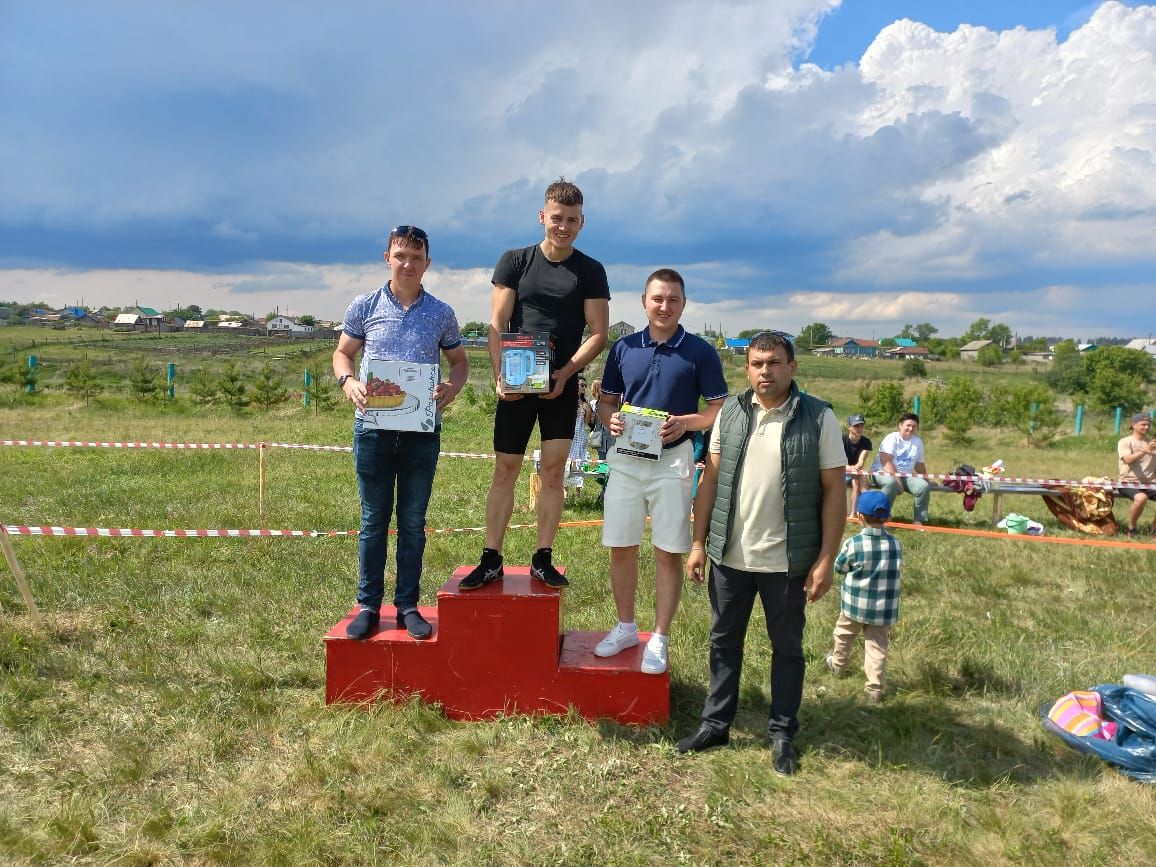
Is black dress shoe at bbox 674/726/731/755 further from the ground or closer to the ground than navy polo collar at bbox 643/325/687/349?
closer to the ground

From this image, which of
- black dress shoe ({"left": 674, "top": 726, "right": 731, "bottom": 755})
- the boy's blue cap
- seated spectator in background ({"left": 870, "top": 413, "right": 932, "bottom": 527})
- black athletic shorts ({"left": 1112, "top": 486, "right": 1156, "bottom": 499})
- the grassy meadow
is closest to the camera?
the grassy meadow

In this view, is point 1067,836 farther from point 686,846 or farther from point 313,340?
point 313,340

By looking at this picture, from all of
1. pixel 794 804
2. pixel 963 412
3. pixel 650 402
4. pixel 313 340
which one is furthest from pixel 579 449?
pixel 313 340

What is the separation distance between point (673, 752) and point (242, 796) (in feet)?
6.21

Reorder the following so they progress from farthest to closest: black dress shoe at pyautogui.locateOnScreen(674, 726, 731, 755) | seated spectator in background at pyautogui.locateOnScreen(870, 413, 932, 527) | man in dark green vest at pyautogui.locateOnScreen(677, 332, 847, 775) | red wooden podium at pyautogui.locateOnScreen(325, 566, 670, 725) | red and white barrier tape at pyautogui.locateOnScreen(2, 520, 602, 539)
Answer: seated spectator in background at pyautogui.locateOnScreen(870, 413, 932, 527)
red and white barrier tape at pyautogui.locateOnScreen(2, 520, 602, 539)
red wooden podium at pyautogui.locateOnScreen(325, 566, 670, 725)
black dress shoe at pyautogui.locateOnScreen(674, 726, 731, 755)
man in dark green vest at pyautogui.locateOnScreen(677, 332, 847, 775)

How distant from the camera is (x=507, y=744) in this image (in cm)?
374

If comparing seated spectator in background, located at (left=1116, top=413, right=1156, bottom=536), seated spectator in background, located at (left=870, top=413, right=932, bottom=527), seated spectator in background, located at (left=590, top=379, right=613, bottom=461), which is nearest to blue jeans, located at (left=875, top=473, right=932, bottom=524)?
seated spectator in background, located at (left=870, top=413, right=932, bottom=527)

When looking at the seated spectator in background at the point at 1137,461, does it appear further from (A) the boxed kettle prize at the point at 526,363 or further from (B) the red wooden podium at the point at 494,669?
(A) the boxed kettle prize at the point at 526,363

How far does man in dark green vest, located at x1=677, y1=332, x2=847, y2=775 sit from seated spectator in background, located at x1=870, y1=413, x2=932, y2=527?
7146mm

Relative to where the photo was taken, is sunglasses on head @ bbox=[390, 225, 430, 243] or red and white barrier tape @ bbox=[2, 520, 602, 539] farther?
red and white barrier tape @ bbox=[2, 520, 602, 539]

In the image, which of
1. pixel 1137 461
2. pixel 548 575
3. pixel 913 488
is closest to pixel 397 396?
pixel 548 575

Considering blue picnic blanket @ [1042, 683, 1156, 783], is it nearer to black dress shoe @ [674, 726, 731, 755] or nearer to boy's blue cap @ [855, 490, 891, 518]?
boy's blue cap @ [855, 490, 891, 518]

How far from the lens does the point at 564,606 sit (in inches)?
234

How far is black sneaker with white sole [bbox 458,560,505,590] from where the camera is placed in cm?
404
